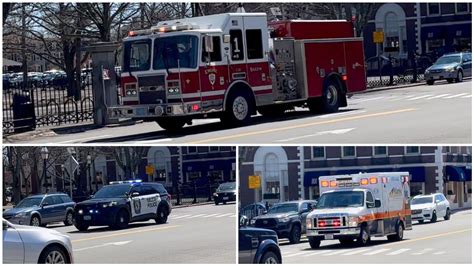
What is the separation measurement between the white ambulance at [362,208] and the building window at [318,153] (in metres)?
0.33

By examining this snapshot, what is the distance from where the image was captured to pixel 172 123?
82.3 feet

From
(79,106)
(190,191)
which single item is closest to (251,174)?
(190,191)

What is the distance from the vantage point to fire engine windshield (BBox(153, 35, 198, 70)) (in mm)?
22781

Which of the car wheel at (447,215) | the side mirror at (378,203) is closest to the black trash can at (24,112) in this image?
the side mirror at (378,203)

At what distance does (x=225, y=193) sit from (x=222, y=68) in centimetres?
886

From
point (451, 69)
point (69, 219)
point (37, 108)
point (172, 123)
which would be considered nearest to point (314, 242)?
point (69, 219)

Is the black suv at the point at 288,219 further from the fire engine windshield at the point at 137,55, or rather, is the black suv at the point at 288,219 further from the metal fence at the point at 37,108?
the metal fence at the point at 37,108

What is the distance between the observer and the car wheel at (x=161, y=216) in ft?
53.3

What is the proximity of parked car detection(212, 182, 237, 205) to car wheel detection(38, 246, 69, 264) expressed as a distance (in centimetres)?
252

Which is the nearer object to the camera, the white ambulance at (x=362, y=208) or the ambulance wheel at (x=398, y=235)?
the white ambulance at (x=362, y=208)

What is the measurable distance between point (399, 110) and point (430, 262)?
13.3 m

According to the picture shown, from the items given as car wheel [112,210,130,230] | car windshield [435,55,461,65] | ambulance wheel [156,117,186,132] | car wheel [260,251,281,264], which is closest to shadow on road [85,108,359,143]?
ambulance wheel [156,117,186,132]

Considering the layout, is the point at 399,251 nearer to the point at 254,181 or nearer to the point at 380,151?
the point at 254,181

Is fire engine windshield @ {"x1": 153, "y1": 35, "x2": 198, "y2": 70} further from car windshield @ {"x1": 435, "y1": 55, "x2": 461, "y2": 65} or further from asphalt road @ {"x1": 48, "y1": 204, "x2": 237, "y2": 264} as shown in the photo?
car windshield @ {"x1": 435, "y1": 55, "x2": 461, "y2": 65}
